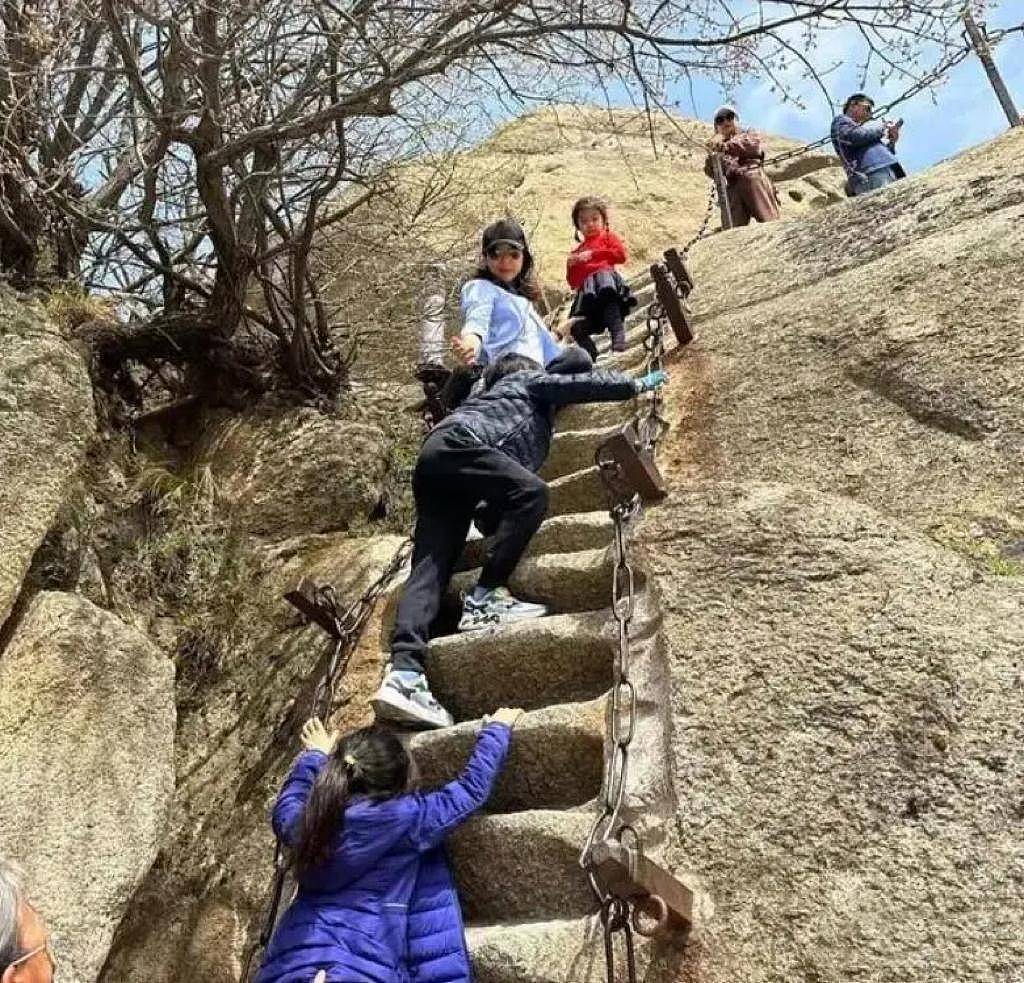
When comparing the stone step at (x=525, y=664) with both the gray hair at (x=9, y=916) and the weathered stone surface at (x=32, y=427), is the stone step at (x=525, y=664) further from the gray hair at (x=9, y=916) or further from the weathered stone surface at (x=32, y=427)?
the gray hair at (x=9, y=916)

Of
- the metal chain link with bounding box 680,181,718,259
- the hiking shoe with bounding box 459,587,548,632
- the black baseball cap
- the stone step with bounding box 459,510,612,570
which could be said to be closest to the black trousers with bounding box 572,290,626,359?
the metal chain link with bounding box 680,181,718,259

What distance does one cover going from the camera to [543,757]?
325 centimetres

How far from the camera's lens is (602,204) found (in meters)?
6.90

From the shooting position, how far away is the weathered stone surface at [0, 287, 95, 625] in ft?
12.9

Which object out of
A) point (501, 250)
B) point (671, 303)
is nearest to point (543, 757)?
point (501, 250)

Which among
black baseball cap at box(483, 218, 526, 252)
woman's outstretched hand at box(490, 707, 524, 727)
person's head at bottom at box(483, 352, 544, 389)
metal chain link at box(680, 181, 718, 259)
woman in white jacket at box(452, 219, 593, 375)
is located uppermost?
metal chain link at box(680, 181, 718, 259)

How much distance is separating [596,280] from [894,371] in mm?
2978

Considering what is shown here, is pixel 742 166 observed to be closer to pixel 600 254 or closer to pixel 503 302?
pixel 600 254

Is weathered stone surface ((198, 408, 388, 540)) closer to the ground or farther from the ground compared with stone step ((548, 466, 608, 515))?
farther from the ground

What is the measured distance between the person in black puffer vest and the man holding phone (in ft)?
16.0

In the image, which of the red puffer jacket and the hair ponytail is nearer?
the hair ponytail

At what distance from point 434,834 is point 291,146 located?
15.1 feet

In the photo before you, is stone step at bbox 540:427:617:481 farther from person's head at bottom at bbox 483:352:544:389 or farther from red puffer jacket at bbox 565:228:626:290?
red puffer jacket at bbox 565:228:626:290

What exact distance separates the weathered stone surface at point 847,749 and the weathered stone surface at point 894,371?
1.17ft
